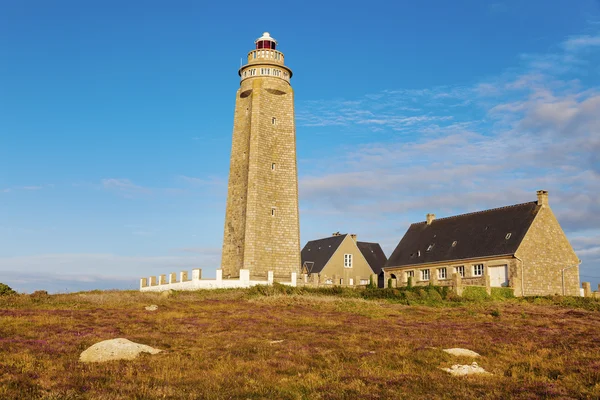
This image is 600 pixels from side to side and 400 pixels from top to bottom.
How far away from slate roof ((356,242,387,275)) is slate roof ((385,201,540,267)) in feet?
→ 19.5

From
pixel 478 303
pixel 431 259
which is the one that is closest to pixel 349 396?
pixel 478 303

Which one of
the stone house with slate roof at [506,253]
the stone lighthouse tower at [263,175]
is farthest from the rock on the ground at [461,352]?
the stone lighthouse tower at [263,175]

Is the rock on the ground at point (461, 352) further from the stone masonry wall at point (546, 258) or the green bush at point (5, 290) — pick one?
the green bush at point (5, 290)

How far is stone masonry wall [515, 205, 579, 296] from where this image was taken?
47.7m

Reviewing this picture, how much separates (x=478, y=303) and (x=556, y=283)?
Result: 1486cm

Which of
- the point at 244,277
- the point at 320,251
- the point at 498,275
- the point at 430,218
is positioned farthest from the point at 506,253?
the point at 320,251

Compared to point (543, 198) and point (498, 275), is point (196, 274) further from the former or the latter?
point (543, 198)

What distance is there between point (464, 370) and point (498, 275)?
36.4 m

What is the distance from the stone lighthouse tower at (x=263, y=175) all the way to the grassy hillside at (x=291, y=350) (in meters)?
12.4

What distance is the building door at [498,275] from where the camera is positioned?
4791 centimetres

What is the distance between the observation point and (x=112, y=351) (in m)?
16.6

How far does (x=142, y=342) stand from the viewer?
19.6 meters

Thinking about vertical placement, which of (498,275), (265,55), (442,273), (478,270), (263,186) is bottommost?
(498,275)

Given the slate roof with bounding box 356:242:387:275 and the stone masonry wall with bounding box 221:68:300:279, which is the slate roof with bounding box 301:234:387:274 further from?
the stone masonry wall with bounding box 221:68:300:279
